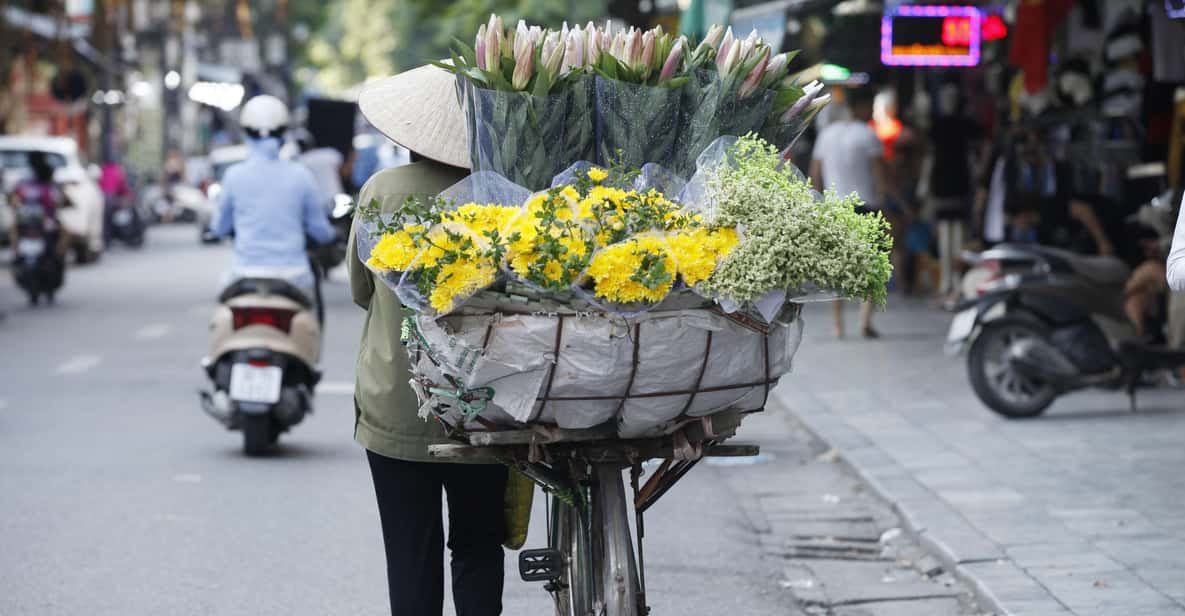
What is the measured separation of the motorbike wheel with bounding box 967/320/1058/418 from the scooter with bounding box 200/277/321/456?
12.9 feet

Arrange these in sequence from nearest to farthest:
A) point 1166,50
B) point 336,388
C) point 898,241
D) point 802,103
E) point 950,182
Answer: point 802,103, point 1166,50, point 336,388, point 950,182, point 898,241

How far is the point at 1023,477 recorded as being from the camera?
8.63m

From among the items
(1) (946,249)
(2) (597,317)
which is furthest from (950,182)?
(2) (597,317)

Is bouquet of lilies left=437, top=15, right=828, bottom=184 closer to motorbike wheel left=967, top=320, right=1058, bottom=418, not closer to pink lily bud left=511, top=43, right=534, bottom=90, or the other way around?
pink lily bud left=511, top=43, right=534, bottom=90

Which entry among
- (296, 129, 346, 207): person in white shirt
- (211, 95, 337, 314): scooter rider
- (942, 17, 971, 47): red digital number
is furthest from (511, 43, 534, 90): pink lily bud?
(296, 129, 346, 207): person in white shirt

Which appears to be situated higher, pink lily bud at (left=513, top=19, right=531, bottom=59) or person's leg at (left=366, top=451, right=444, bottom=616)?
pink lily bud at (left=513, top=19, right=531, bottom=59)

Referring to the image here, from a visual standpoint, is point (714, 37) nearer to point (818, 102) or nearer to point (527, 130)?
point (818, 102)

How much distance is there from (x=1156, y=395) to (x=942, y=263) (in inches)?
300

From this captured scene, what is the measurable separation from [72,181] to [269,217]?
1906cm

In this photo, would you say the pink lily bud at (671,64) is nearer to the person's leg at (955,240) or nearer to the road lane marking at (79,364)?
the road lane marking at (79,364)

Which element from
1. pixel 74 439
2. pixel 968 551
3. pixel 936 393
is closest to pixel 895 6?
pixel 936 393

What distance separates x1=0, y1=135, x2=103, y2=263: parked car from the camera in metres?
27.3

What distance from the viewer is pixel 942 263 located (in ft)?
62.7

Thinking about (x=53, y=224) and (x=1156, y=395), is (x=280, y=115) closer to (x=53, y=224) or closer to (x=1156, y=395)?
(x=1156, y=395)
